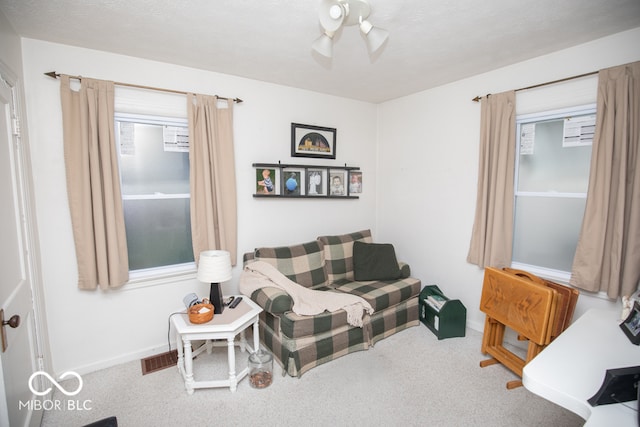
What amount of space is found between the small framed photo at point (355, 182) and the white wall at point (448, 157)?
0.33m

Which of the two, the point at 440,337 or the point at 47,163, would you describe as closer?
the point at 47,163

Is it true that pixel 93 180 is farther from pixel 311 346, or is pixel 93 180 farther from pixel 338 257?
pixel 338 257

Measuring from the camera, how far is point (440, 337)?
2854 mm

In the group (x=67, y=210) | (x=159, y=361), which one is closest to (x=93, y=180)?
(x=67, y=210)

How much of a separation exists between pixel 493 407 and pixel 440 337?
0.86m

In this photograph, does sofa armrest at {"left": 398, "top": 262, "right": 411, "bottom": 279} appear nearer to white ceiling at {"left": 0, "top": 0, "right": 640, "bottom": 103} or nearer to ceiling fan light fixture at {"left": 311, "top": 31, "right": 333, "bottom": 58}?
white ceiling at {"left": 0, "top": 0, "right": 640, "bottom": 103}

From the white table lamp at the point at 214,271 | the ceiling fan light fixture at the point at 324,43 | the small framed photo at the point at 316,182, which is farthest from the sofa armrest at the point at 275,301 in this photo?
the ceiling fan light fixture at the point at 324,43

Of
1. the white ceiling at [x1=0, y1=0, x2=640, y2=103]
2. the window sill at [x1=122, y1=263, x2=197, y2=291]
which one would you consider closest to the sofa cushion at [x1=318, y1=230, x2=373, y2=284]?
the window sill at [x1=122, y1=263, x2=197, y2=291]

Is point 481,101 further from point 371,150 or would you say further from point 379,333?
point 379,333

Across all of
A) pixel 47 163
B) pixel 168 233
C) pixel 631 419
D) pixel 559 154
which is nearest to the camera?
pixel 631 419

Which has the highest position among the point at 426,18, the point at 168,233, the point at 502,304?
the point at 426,18

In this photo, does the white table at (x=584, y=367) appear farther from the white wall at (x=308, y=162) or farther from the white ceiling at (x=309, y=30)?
the white ceiling at (x=309, y=30)

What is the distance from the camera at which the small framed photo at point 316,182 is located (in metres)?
3.43

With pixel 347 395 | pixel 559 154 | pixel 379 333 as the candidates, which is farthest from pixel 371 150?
pixel 347 395
